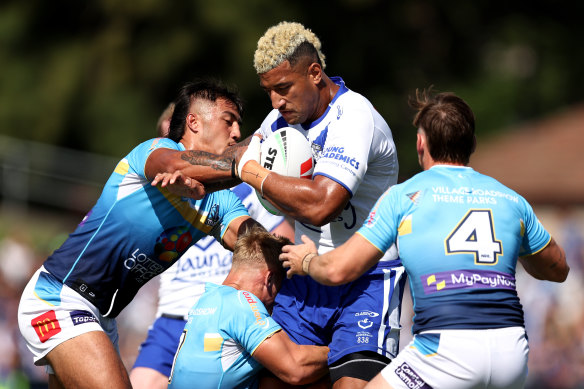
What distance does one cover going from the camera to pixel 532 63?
27906 millimetres

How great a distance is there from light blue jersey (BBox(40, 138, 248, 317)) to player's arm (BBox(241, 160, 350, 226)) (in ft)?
2.60

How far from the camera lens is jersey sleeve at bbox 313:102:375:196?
15.5 feet

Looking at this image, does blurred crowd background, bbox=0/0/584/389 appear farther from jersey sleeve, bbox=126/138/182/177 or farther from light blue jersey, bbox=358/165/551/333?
light blue jersey, bbox=358/165/551/333

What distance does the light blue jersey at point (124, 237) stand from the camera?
5176mm

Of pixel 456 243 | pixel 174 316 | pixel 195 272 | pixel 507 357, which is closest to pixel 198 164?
pixel 456 243

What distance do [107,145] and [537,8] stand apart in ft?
48.7

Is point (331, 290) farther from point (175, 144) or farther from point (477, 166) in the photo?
point (477, 166)

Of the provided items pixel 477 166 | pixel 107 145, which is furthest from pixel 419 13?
pixel 107 145

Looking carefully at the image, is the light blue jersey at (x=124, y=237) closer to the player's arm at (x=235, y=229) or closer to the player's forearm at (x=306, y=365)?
the player's arm at (x=235, y=229)

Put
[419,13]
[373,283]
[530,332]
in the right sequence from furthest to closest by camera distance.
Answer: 1. [419,13]
2. [530,332]
3. [373,283]

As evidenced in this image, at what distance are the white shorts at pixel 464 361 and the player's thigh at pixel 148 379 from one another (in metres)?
2.89

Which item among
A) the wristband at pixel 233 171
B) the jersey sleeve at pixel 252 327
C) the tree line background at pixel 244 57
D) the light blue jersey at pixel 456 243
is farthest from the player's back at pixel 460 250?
the tree line background at pixel 244 57

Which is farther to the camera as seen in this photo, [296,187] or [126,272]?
[126,272]

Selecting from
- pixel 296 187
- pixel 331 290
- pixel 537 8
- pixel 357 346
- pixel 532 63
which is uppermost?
pixel 537 8
